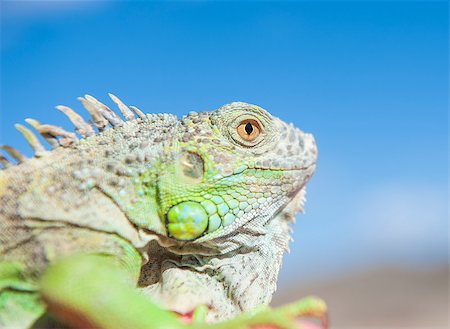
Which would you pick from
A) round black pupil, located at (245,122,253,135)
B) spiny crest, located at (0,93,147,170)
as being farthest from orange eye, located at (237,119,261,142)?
spiny crest, located at (0,93,147,170)

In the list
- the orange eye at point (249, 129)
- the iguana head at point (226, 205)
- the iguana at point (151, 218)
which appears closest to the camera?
the iguana at point (151, 218)

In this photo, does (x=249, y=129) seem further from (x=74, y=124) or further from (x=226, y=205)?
(x=74, y=124)

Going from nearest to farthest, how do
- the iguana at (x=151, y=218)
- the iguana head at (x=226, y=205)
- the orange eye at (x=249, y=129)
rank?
the iguana at (x=151, y=218)
the iguana head at (x=226, y=205)
the orange eye at (x=249, y=129)

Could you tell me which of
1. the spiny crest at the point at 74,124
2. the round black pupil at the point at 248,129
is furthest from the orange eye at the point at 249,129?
the spiny crest at the point at 74,124

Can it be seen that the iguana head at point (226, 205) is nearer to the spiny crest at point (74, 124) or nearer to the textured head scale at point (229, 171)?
the textured head scale at point (229, 171)

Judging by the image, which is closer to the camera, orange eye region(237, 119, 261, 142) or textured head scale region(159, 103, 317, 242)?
textured head scale region(159, 103, 317, 242)

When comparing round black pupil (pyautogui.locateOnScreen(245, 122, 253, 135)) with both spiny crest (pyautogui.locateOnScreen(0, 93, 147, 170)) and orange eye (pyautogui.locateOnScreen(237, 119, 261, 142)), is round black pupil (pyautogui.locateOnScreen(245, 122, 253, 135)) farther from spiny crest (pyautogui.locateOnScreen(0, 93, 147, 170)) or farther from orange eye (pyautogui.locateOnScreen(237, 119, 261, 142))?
spiny crest (pyautogui.locateOnScreen(0, 93, 147, 170))

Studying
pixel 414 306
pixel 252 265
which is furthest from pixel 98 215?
pixel 414 306

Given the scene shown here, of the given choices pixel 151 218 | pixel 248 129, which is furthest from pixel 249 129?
pixel 151 218
